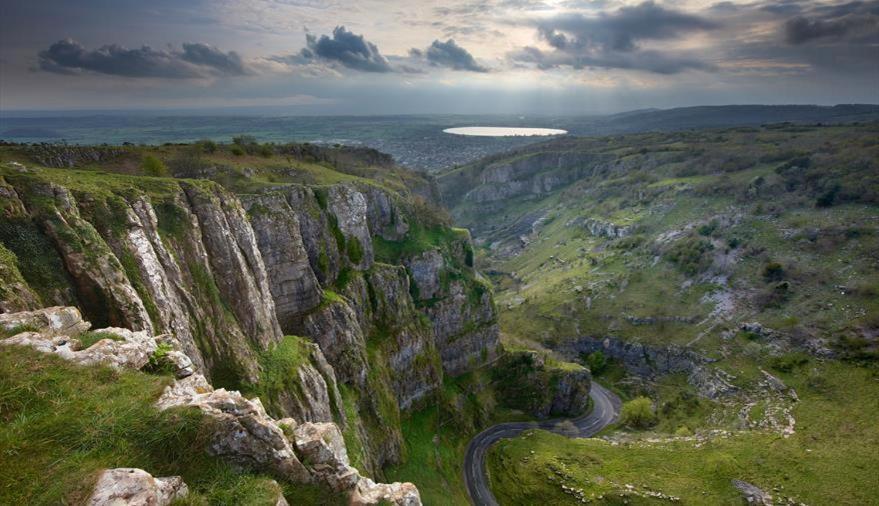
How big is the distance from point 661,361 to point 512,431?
5094cm

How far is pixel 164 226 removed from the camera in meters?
39.9

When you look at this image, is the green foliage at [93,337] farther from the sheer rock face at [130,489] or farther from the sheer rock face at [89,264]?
the sheer rock face at [130,489]

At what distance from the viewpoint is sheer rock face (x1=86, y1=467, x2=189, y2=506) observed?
579 inches

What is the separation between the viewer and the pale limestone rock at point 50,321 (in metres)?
22.6

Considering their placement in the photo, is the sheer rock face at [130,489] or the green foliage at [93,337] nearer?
the sheer rock face at [130,489]

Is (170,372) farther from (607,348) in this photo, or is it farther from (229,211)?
(607,348)

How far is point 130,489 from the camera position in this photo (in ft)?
49.5

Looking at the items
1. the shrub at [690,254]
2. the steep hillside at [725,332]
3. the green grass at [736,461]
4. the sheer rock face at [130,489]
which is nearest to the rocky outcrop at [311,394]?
the sheer rock face at [130,489]

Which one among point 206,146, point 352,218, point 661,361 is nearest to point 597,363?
point 661,361

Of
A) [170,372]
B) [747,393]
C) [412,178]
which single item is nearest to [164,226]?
[170,372]

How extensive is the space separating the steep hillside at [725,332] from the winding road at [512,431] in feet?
10.3

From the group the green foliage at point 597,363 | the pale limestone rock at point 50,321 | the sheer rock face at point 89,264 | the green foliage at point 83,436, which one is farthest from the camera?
the green foliage at point 597,363

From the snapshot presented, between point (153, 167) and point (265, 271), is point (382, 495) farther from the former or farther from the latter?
point (153, 167)

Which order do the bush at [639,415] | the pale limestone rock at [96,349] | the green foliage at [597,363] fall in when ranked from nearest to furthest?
the pale limestone rock at [96,349], the bush at [639,415], the green foliage at [597,363]
